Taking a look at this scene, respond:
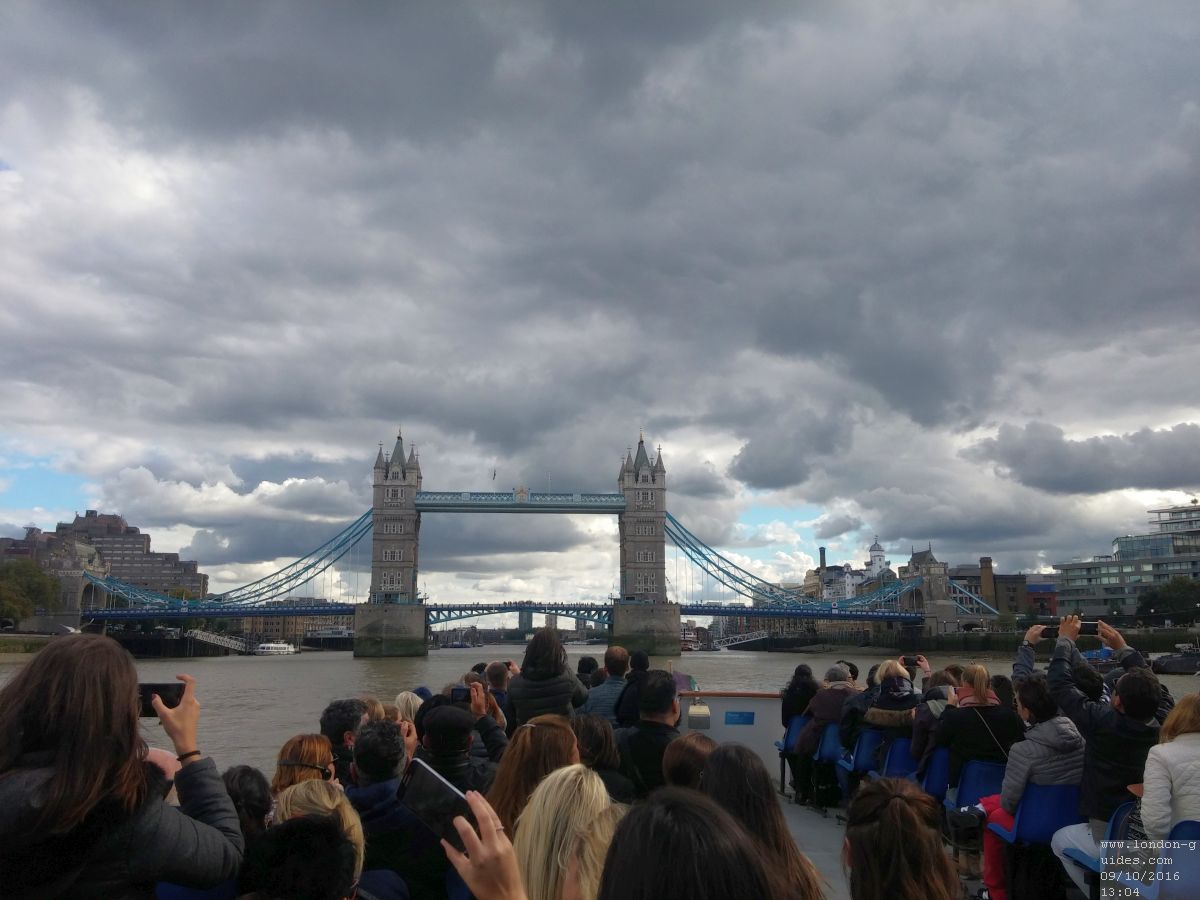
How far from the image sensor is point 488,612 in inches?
2657

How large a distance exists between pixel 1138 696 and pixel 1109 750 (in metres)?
0.26

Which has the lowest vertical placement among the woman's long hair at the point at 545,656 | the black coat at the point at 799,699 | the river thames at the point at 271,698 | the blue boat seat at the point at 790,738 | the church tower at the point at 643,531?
the river thames at the point at 271,698

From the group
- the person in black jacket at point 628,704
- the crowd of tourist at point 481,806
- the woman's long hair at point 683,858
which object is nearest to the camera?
the woman's long hair at point 683,858

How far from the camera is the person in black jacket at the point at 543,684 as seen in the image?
198 inches

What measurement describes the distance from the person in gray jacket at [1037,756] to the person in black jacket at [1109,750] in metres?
0.15

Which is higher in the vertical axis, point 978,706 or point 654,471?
point 654,471

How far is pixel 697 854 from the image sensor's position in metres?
1.28

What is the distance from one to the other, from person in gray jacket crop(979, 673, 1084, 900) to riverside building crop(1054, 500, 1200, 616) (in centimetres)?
7335

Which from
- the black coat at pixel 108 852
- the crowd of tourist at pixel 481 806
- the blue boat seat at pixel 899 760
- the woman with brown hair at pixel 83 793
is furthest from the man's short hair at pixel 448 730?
the blue boat seat at pixel 899 760

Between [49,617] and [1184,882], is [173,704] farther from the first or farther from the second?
[49,617]

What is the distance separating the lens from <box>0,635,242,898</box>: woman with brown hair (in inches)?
70.0

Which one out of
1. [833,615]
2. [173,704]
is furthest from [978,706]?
[833,615]

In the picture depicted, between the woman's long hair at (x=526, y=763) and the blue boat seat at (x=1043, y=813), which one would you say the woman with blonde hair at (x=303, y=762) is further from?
the blue boat seat at (x=1043, y=813)

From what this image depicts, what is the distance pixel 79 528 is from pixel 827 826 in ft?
520
